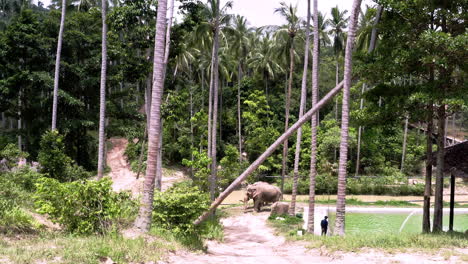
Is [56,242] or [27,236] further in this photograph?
[27,236]

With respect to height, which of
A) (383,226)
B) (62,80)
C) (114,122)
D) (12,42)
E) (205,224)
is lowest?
(383,226)

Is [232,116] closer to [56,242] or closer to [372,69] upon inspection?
[372,69]

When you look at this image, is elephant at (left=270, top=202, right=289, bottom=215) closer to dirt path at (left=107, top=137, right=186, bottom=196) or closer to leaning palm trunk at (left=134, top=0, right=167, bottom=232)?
leaning palm trunk at (left=134, top=0, right=167, bottom=232)

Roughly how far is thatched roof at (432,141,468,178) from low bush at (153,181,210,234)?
8122 mm

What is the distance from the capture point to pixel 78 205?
969cm

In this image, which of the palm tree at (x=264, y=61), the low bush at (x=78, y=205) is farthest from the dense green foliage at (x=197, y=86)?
the low bush at (x=78, y=205)

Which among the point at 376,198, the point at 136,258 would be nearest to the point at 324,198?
the point at 376,198

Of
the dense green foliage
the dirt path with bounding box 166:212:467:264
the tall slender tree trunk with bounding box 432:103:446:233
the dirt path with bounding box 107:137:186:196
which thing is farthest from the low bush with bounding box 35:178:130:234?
the dirt path with bounding box 107:137:186:196

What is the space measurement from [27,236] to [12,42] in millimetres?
21908

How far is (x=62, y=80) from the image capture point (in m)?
29.5

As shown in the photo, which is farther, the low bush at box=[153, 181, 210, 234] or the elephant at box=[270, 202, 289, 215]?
the elephant at box=[270, 202, 289, 215]

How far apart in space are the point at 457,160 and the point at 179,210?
958cm

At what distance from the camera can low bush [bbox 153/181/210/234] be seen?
10.7 meters

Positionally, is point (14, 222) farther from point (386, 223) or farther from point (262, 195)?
point (386, 223)
